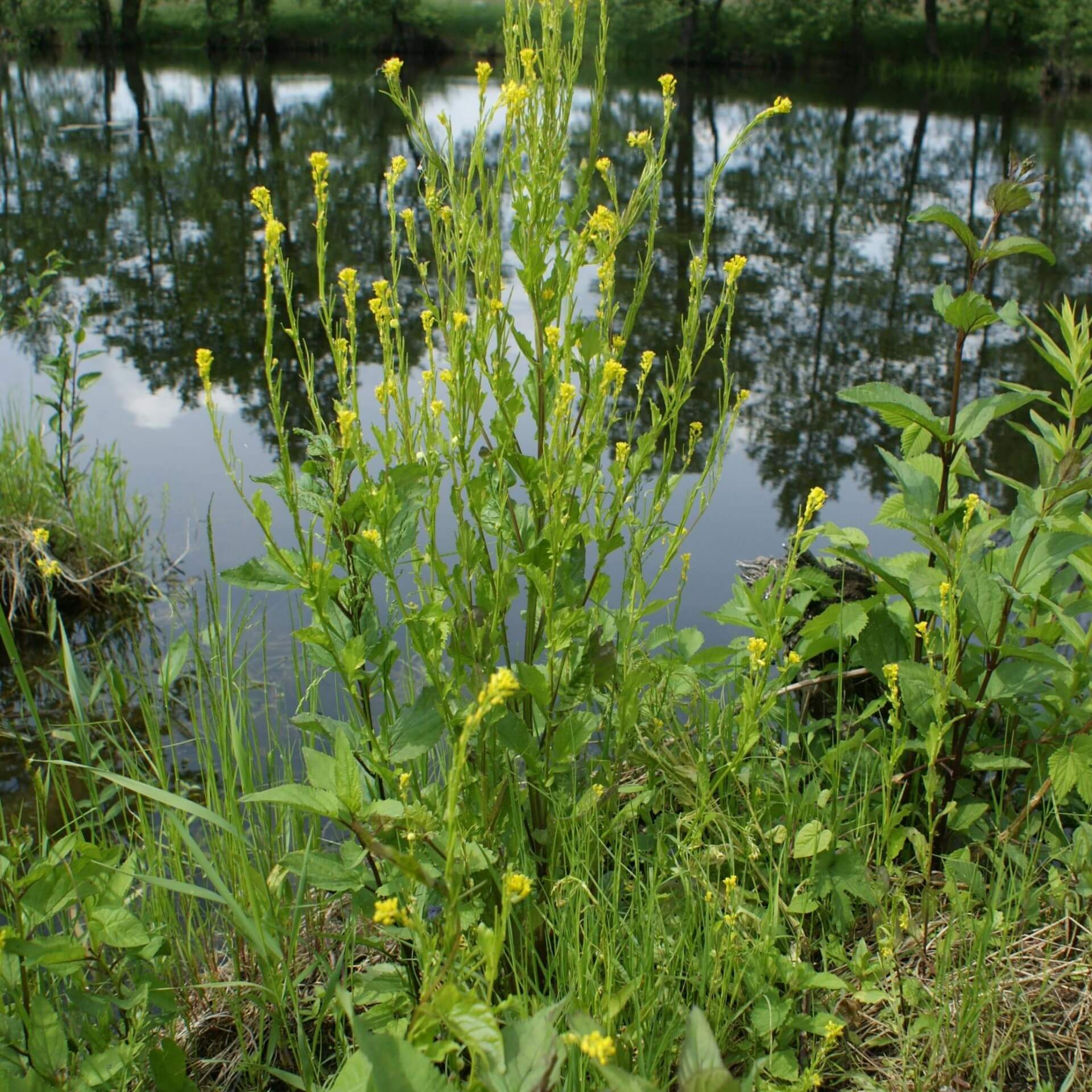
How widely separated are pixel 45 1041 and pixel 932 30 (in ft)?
112

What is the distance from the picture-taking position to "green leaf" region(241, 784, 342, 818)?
1.39 m

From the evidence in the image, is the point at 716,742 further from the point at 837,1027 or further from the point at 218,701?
the point at 218,701

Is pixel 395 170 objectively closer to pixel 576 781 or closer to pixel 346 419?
pixel 346 419

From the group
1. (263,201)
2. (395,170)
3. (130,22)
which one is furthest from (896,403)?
(130,22)

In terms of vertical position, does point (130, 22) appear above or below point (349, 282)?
above

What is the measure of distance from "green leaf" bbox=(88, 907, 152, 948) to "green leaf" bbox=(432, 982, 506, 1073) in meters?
0.70

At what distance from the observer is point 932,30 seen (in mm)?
28984

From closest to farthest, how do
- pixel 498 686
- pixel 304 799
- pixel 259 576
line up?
pixel 498 686 → pixel 304 799 → pixel 259 576

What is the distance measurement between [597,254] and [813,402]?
509 cm

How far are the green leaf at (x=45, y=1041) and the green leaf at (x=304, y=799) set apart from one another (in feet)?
1.36

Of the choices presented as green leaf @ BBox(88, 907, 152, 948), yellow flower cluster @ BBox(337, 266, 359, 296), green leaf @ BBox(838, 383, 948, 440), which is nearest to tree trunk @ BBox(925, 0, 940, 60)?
green leaf @ BBox(838, 383, 948, 440)

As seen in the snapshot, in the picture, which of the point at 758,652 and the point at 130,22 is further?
the point at 130,22

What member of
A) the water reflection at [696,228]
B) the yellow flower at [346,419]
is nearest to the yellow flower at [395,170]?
the yellow flower at [346,419]

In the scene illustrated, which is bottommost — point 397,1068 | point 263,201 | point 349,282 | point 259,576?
point 397,1068
